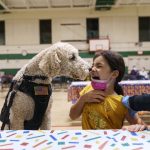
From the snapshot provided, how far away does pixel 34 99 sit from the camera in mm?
1563

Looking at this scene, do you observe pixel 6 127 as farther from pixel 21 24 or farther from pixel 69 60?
pixel 21 24

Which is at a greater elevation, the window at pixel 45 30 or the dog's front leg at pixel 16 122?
the window at pixel 45 30

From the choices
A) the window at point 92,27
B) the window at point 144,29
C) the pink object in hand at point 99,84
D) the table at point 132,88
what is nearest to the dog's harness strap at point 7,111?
the pink object in hand at point 99,84

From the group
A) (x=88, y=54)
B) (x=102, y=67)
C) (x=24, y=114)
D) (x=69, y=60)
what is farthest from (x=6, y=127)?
(x=88, y=54)

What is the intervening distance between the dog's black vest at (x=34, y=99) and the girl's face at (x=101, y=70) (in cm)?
34

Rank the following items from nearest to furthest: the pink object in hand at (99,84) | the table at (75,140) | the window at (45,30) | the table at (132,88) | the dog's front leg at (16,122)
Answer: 1. the table at (75,140)
2. the pink object in hand at (99,84)
3. the dog's front leg at (16,122)
4. the table at (132,88)
5. the window at (45,30)

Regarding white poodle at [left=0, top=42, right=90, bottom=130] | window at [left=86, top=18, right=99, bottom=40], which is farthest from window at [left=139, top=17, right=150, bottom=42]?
white poodle at [left=0, top=42, right=90, bottom=130]

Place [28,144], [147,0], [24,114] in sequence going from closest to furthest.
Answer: [28,144] < [24,114] < [147,0]

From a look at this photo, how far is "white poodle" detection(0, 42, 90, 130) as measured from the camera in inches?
60.2

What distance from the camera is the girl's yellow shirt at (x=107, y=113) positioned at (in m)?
1.31

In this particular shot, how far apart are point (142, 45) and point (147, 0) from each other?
2047 mm

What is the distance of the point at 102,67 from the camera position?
1324 mm

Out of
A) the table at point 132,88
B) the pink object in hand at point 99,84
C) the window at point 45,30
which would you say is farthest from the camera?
the window at point 45,30

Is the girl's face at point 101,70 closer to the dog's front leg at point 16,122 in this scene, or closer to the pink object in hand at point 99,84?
the pink object in hand at point 99,84
